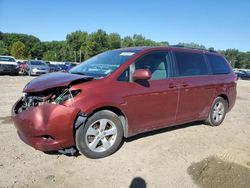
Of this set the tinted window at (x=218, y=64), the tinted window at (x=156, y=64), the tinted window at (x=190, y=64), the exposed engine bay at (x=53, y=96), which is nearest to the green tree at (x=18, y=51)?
the tinted window at (x=218, y=64)

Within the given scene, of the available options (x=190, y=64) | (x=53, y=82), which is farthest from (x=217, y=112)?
(x=53, y=82)

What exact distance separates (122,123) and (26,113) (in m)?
1.53

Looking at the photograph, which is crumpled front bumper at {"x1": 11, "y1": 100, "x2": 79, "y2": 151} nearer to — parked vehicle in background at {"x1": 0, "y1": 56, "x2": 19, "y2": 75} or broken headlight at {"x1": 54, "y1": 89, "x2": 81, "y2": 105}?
broken headlight at {"x1": 54, "y1": 89, "x2": 81, "y2": 105}

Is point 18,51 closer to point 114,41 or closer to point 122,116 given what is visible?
point 114,41

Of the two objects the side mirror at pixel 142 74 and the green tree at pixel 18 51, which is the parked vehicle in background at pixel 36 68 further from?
the green tree at pixel 18 51

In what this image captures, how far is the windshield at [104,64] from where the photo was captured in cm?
Answer: 471

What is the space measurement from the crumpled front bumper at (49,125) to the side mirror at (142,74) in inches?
47.4

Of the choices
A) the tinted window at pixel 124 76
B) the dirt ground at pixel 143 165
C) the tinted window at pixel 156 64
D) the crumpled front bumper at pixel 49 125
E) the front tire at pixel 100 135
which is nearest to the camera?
the dirt ground at pixel 143 165

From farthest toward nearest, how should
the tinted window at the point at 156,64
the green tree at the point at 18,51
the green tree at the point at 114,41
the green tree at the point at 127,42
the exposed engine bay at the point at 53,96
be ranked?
the green tree at the point at 127,42 < the green tree at the point at 114,41 < the green tree at the point at 18,51 < the tinted window at the point at 156,64 < the exposed engine bay at the point at 53,96

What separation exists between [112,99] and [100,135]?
0.60 metres

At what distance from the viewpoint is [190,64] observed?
582 cm

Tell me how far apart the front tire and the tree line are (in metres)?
85.0

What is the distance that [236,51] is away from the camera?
129125 mm

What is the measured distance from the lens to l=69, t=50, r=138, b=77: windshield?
185 inches
